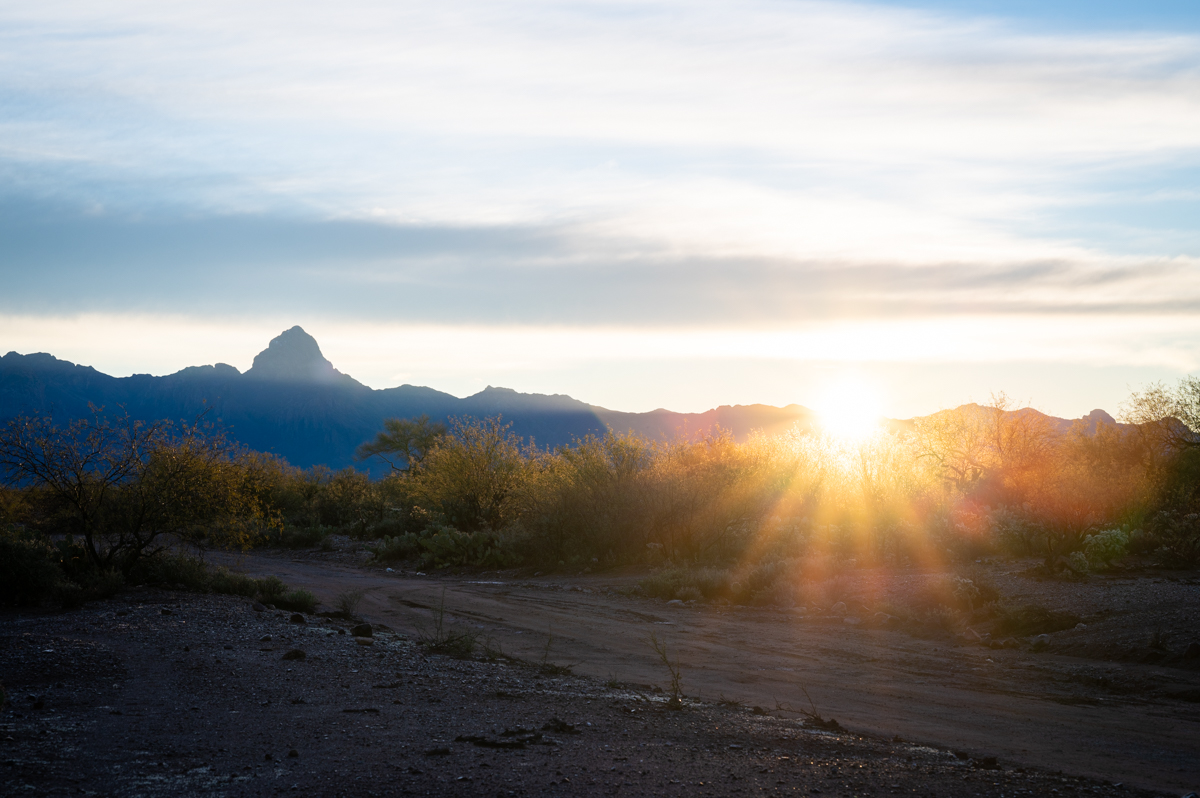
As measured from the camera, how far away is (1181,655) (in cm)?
1099

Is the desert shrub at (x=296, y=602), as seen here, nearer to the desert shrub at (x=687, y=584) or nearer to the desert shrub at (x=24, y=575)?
the desert shrub at (x=24, y=575)

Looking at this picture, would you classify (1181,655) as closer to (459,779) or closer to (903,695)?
(903,695)

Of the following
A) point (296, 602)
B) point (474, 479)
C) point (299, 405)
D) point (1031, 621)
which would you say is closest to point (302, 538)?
point (474, 479)

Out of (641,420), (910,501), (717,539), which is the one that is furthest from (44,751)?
(641,420)

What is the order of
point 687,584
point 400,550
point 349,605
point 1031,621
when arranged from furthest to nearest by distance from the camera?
1. point 400,550
2. point 687,584
3. point 349,605
4. point 1031,621

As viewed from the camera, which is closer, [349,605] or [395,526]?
[349,605]

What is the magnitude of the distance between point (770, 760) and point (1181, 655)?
7.64 meters

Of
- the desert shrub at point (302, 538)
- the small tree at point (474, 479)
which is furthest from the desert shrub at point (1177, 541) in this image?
the desert shrub at point (302, 538)

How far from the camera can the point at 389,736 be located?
734 centimetres

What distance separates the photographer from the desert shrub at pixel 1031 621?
13.5 m

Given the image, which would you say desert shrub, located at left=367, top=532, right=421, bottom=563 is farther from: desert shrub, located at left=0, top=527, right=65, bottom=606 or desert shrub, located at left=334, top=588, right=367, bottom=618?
desert shrub, located at left=0, top=527, right=65, bottom=606

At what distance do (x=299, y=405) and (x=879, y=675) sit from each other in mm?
151079

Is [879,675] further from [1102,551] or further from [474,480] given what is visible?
[474,480]

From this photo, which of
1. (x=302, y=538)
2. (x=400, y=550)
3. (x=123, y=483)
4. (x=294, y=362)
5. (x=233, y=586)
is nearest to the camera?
(x=123, y=483)
